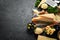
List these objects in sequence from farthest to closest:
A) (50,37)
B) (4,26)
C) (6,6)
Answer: (6,6) < (4,26) < (50,37)

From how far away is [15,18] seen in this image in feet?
6.69

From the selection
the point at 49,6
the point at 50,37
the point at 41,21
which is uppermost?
the point at 49,6

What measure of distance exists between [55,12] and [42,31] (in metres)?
0.30

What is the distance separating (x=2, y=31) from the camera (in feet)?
6.24

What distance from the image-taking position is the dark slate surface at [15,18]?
1873mm

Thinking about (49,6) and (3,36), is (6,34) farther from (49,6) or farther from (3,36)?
(49,6)

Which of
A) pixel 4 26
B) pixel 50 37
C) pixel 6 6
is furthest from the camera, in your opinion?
pixel 6 6

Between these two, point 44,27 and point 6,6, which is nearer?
point 44,27

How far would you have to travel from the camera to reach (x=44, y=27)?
1876 millimetres

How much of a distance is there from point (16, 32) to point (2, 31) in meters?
0.16

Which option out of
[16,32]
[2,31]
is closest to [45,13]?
[16,32]

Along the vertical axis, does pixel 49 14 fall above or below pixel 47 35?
above

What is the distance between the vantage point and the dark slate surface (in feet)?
6.15

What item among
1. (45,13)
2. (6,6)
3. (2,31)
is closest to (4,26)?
(2,31)
